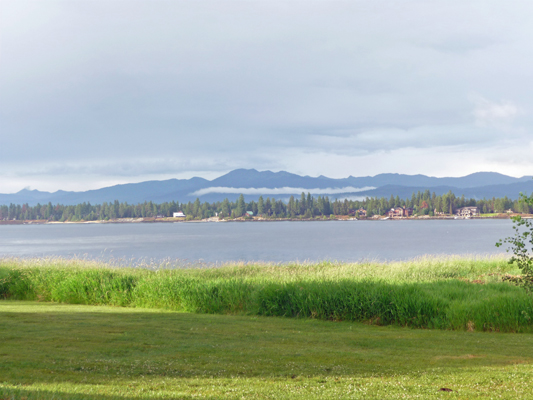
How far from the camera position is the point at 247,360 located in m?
10.3

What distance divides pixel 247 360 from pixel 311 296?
26.1 ft

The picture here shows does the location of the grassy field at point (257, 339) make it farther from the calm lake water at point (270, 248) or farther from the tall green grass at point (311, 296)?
the calm lake water at point (270, 248)

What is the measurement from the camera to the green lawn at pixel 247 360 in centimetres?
795

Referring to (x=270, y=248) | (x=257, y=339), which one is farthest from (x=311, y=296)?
(x=270, y=248)

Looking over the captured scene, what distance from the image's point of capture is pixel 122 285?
21.6 m

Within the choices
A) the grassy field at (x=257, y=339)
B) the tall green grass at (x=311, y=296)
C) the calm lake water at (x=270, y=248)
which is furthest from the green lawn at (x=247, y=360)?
the calm lake water at (x=270, y=248)

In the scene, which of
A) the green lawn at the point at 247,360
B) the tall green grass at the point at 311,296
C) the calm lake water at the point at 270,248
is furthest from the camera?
the calm lake water at the point at 270,248

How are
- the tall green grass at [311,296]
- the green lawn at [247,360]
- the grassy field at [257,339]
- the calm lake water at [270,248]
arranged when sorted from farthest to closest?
the calm lake water at [270,248]
the tall green grass at [311,296]
the grassy field at [257,339]
the green lawn at [247,360]

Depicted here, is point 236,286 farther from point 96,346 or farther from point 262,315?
point 96,346

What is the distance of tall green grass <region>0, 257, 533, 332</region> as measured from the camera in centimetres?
1576

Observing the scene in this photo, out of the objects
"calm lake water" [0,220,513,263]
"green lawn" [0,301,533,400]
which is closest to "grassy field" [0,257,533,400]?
"green lawn" [0,301,533,400]

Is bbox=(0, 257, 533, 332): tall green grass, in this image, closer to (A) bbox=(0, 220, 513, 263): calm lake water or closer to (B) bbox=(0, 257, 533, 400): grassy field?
(B) bbox=(0, 257, 533, 400): grassy field

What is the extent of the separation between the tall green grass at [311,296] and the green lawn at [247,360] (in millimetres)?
883

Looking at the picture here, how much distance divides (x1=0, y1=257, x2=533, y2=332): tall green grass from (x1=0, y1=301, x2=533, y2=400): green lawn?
0.88 m
